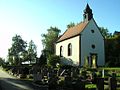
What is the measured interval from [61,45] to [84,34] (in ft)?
32.4

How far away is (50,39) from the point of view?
93812 millimetres

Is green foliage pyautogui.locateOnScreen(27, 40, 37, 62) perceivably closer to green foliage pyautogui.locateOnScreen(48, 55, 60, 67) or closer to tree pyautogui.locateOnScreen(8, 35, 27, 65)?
tree pyautogui.locateOnScreen(8, 35, 27, 65)

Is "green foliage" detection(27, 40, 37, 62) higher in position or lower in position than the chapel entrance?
higher

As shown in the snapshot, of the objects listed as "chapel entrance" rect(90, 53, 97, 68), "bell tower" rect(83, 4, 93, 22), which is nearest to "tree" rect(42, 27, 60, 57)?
"bell tower" rect(83, 4, 93, 22)

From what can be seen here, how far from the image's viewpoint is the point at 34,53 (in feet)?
403

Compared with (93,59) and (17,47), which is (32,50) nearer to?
(17,47)

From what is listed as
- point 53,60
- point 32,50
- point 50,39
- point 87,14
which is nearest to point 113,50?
point 87,14

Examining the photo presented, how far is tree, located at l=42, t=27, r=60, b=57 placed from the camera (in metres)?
92.4

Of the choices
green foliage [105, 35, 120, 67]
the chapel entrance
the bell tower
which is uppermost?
the bell tower

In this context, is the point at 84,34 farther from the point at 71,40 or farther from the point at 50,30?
the point at 50,30

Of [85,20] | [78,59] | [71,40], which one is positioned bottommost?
[78,59]

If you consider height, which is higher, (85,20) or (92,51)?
(85,20)

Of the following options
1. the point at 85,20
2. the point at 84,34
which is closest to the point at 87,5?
the point at 85,20

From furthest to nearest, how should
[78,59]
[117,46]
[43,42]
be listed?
[43,42]
[117,46]
[78,59]
